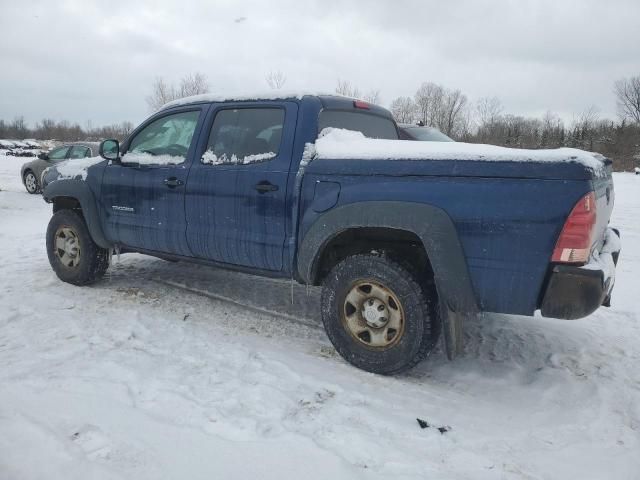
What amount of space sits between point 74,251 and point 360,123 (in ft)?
10.5

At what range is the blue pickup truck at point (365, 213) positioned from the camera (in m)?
2.56

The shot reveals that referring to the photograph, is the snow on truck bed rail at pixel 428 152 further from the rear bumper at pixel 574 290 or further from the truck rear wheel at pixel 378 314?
the truck rear wheel at pixel 378 314

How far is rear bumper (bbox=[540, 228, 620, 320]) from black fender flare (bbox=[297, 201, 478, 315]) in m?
0.41

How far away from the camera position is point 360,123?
3.96 m

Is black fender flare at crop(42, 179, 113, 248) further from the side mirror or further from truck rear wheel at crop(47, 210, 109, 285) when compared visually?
→ the side mirror

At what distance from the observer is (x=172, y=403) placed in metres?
2.68

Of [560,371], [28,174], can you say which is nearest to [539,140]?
[28,174]

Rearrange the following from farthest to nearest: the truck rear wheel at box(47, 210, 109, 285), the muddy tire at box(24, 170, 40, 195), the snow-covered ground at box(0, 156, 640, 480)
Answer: the muddy tire at box(24, 170, 40, 195)
the truck rear wheel at box(47, 210, 109, 285)
the snow-covered ground at box(0, 156, 640, 480)

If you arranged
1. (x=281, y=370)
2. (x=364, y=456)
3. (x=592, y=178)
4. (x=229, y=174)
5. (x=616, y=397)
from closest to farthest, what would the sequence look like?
(x=364, y=456)
(x=592, y=178)
(x=616, y=397)
(x=281, y=370)
(x=229, y=174)

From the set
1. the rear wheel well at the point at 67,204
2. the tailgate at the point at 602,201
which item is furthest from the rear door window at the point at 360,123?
the rear wheel well at the point at 67,204

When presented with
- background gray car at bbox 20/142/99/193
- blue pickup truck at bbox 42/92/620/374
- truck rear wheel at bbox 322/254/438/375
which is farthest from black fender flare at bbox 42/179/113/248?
background gray car at bbox 20/142/99/193

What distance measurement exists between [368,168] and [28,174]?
14.1 m

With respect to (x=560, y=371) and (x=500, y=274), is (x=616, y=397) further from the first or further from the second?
(x=500, y=274)

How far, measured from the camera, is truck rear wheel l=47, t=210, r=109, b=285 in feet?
15.7
